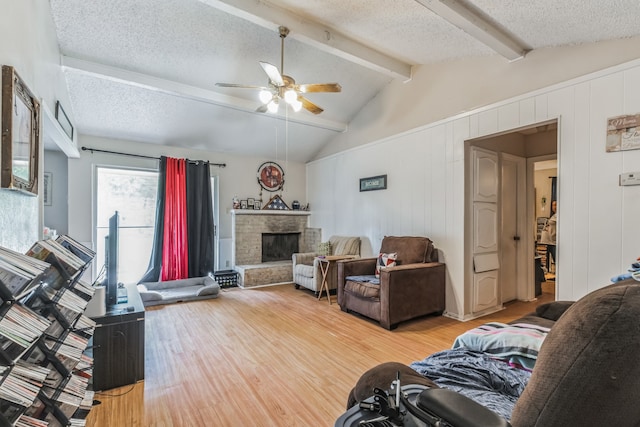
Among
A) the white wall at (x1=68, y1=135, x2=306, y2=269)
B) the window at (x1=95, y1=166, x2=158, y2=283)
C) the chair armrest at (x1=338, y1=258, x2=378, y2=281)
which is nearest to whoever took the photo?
the chair armrest at (x1=338, y1=258, x2=378, y2=281)

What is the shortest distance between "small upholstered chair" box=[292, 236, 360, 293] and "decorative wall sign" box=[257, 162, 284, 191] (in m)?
1.74

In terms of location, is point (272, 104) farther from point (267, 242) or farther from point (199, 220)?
point (267, 242)

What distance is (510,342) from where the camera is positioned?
4.76ft

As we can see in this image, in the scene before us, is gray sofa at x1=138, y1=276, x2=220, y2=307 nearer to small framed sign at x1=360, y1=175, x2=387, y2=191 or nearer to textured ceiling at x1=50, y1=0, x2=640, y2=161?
textured ceiling at x1=50, y1=0, x2=640, y2=161

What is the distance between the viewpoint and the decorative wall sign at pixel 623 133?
2355 millimetres

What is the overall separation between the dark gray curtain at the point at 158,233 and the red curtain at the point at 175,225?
54mm

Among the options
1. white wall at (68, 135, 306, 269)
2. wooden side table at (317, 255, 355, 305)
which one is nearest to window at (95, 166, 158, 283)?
white wall at (68, 135, 306, 269)

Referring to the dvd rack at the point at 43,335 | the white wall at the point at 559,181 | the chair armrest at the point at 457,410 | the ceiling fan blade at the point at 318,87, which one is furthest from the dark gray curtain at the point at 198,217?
the chair armrest at the point at 457,410

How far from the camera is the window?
16.0 ft

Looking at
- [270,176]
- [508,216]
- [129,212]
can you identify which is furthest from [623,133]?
[129,212]

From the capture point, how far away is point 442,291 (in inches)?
147

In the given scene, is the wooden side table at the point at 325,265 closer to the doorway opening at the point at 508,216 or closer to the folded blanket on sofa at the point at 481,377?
the doorway opening at the point at 508,216

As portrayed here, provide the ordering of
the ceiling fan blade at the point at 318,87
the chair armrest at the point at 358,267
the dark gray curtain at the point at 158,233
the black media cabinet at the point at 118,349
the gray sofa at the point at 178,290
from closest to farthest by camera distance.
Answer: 1. the black media cabinet at the point at 118,349
2. the ceiling fan blade at the point at 318,87
3. the chair armrest at the point at 358,267
4. the gray sofa at the point at 178,290
5. the dark gray curtain at the point at 158,233

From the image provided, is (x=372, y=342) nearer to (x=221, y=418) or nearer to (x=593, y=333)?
(x=221, y=418)
